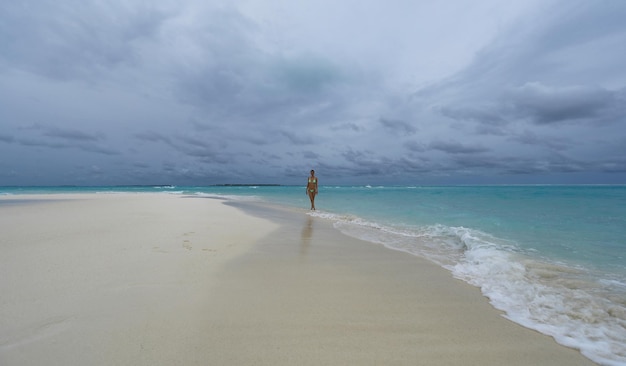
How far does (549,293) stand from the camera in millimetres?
4152

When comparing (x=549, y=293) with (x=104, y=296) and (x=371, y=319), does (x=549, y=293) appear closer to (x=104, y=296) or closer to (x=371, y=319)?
(x=371, y=319)

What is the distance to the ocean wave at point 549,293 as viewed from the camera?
114 inches

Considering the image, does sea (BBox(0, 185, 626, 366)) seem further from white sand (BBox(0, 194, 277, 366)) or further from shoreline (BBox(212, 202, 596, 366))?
white sand (BBox(0, 194, 277, 366))

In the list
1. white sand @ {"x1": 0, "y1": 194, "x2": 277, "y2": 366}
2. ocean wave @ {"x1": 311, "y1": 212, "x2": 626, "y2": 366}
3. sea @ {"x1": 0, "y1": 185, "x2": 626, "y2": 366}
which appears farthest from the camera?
sea @ {"x1": 0, "y1": 185, "x2": 626, "y2": 366}

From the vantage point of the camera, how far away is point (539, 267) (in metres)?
5.68

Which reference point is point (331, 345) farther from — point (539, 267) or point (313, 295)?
point (539, 267)

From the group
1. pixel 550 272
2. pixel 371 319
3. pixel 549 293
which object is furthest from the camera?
pixel 550 272

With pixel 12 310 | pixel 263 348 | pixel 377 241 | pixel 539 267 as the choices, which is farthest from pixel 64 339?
pixel 539 267

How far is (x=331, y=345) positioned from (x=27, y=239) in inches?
301

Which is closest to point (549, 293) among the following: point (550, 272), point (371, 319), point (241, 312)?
point (550, 272)

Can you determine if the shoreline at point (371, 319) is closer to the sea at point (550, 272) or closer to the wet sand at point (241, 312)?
the wet sand at point (241, 312)

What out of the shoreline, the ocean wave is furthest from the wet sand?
the ocean wave

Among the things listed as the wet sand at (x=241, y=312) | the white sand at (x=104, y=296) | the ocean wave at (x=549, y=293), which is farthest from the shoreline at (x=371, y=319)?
the white sand at (x=104, y=296)

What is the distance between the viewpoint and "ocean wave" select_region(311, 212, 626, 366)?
290cm
